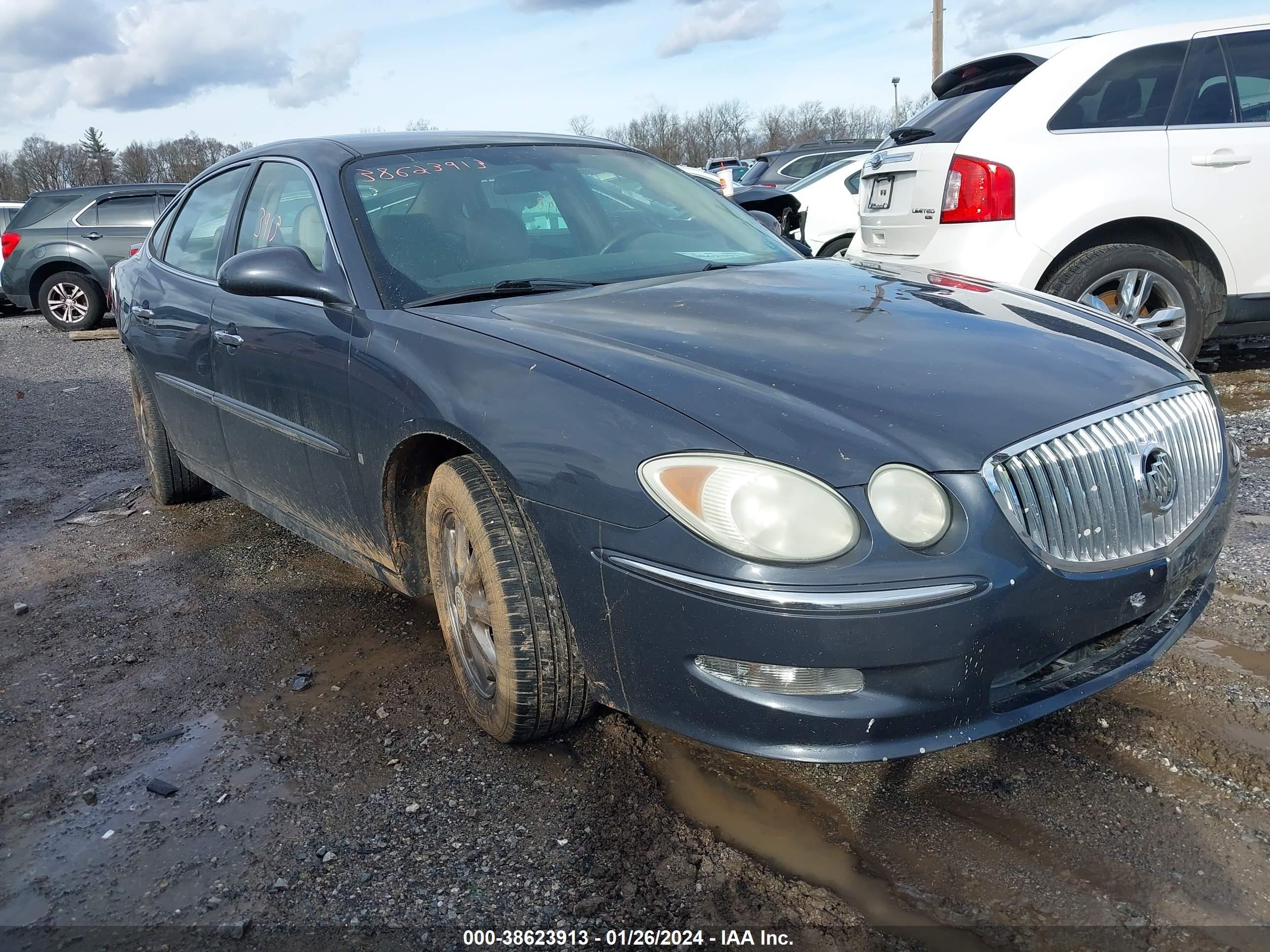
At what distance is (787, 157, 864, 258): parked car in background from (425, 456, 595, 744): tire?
7262 millimetres

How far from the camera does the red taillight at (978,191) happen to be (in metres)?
5.04

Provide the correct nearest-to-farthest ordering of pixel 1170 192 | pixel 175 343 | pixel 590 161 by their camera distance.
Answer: pixel 590 161 → pixel 175 343 → pixel 1170 192

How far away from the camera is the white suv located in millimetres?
5070

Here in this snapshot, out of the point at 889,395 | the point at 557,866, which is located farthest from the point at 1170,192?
the point at 557,866

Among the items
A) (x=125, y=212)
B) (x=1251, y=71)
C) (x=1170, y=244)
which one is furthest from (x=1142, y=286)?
(x=125, y=212)

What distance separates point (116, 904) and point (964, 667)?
5.84 ft

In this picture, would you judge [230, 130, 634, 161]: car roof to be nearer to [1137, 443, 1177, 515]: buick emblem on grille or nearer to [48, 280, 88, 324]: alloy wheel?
[1137, 443, 1177, 515]: buick emblem on grille

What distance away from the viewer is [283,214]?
3.46 meters

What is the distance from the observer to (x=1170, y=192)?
5125 mm

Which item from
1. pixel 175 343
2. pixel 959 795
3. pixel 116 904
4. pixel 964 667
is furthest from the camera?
pixel 175 343

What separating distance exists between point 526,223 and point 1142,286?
3.62m

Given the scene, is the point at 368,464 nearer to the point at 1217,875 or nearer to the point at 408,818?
the point at 408,818

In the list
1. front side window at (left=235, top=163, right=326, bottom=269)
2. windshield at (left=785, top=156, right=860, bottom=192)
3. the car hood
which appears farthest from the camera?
windshield at (left=785, top=156, right=860, bottom=192)

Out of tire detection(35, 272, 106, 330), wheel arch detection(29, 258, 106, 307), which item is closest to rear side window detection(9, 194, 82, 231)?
wheel arch detection(29, 258, 106, 307)
